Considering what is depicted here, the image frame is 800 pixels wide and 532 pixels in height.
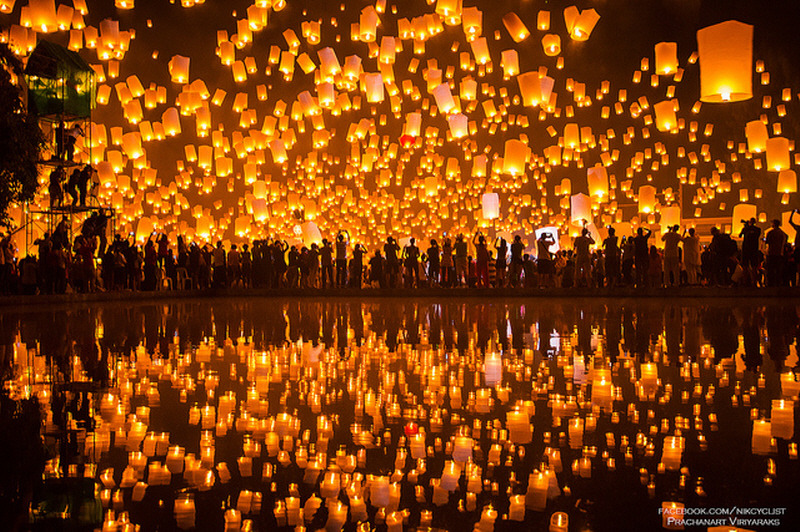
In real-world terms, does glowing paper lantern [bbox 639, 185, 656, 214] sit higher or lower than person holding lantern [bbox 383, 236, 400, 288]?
higher

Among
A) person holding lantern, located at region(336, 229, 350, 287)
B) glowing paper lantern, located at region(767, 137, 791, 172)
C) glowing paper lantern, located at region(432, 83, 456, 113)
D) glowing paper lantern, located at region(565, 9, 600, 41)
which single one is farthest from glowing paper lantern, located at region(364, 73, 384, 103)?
glowing paper lantern, located at region(767, 137, 791, 172)

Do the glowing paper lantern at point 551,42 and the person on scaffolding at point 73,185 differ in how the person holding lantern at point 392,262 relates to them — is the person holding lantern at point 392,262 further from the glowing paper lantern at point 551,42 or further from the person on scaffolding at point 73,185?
the person on scaffolding at point 73,185

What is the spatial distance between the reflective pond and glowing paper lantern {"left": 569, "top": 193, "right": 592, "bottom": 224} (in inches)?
471

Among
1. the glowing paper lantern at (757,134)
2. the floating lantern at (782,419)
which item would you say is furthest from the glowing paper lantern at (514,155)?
the floating lantern at (782,419)

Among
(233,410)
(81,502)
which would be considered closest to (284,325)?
(233,410)

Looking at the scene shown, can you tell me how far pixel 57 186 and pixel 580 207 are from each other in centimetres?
1034

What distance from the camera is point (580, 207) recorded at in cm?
1716

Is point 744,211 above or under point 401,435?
above

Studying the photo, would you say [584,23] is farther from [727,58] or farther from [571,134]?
[571,134]

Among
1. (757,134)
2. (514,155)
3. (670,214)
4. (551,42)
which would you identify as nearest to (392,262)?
(514,155)

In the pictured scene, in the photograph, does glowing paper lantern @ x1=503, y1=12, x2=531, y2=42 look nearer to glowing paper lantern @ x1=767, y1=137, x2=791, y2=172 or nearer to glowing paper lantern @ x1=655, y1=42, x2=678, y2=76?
glowing paper lantern @ x1=655, y1=42, x2=678, y2=76

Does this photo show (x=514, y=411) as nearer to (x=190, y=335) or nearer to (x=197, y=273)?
(x=190, y=335)

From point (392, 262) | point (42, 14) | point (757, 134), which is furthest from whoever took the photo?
point (392, 262)

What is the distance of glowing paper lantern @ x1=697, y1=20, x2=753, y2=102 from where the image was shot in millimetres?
8422
